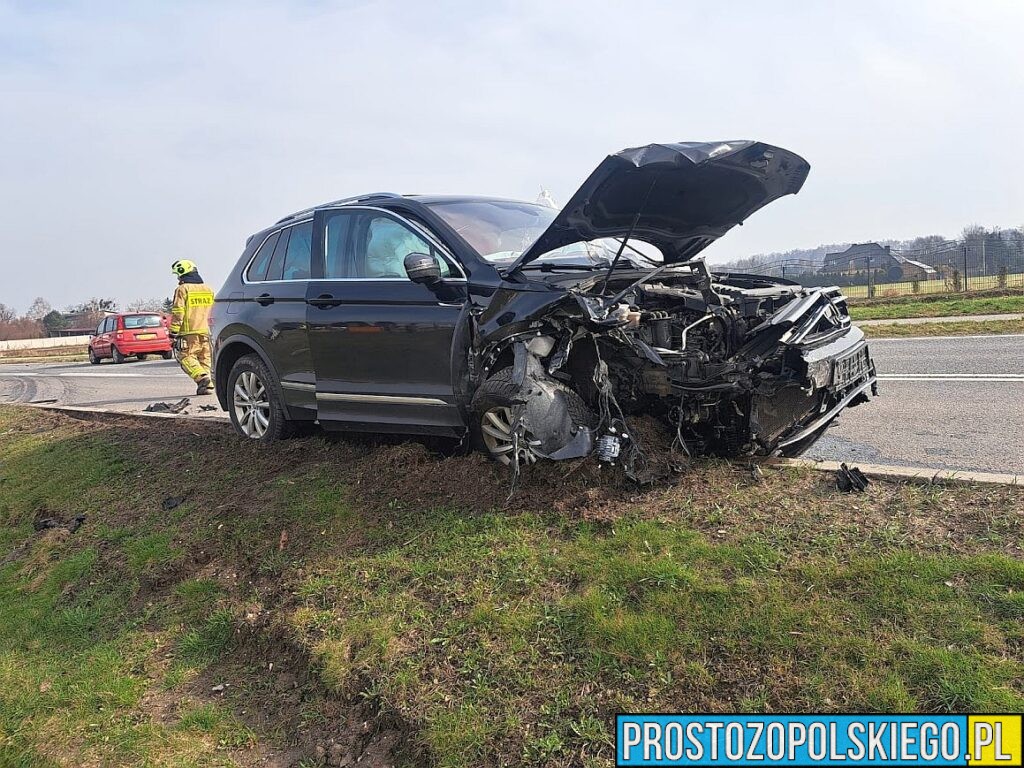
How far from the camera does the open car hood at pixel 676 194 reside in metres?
4.23

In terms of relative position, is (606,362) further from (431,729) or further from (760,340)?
(431,729)

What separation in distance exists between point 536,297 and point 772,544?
177 centimetres

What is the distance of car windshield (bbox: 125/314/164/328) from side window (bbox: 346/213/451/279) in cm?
1949

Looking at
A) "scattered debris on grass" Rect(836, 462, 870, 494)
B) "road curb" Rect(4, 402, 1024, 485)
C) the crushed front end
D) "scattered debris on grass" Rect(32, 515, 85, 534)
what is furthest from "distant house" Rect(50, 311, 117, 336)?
"scattered debris on grass" Rect(836, 462, 870, 494)

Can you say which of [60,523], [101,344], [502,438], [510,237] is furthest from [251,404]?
[101,344]

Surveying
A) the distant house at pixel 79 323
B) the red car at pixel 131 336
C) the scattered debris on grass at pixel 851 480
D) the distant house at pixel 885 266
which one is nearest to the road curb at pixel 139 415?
the scattered debris on grass at pixel 851 480

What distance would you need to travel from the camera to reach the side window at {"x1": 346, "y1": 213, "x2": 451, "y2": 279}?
509 cm

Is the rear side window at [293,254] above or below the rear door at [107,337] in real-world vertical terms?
above

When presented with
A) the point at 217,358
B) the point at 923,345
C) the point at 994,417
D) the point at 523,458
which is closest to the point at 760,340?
the point at 523,458

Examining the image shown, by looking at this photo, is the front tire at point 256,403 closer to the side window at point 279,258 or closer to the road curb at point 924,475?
the side window at point 279,258

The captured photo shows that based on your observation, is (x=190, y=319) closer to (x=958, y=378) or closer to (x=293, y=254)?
(x=293, y=254)

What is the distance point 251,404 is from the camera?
644 cm

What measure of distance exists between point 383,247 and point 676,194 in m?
2.00

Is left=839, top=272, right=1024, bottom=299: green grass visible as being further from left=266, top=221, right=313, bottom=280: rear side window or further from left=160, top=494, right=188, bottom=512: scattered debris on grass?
left=160, top=494, right=188, bottom=512: scattered debris on grass
